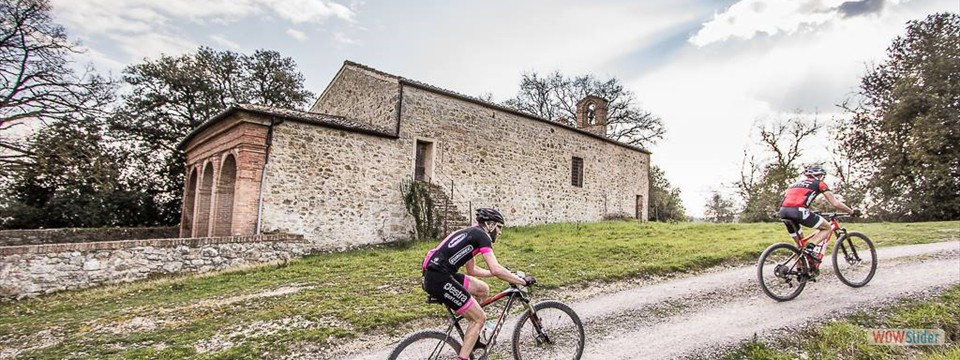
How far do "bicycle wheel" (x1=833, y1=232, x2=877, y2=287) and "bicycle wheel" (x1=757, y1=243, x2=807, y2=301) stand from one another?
0.90 m

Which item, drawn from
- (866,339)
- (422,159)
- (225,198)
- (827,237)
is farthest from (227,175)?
(866,339)

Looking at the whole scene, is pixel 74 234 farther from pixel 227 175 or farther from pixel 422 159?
pixel 422 159

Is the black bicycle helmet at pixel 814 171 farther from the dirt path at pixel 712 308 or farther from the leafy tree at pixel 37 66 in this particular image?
the leafy tree at pixel 37 66

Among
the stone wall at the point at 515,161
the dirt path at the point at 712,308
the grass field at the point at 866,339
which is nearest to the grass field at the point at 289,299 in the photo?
the dirt path at the point at 712,308

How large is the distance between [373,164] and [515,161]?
649 centimetres

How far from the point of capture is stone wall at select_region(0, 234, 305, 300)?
8.00 metres

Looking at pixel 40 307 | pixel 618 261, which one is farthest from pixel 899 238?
pixel 40 307

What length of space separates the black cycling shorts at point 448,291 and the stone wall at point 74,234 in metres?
20.2

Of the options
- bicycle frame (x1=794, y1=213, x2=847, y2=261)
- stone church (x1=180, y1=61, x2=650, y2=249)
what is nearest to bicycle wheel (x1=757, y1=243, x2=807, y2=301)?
bicycle frame (x1=794, y1=213, x2=847, y2=261)

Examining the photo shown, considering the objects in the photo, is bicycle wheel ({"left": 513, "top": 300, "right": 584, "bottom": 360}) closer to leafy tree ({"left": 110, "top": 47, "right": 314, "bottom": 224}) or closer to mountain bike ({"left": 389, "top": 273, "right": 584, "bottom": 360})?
mountain bike ({"left": 389, "top": 273, "right": 584, "bottom": 360})

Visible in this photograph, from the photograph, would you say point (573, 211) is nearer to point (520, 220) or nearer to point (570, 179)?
point (570, 179)

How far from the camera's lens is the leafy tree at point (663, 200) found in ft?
93.7

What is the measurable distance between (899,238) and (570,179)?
11524 millimetres

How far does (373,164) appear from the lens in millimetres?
13688
